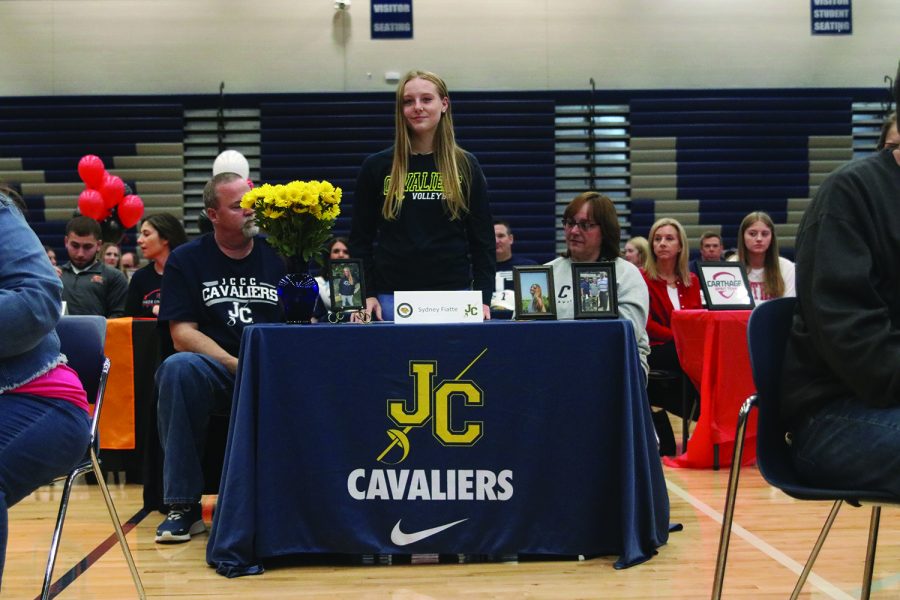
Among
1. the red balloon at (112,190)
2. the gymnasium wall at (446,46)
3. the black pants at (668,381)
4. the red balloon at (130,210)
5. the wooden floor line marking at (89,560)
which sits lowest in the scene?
the wooden floor line marking at (89,560)

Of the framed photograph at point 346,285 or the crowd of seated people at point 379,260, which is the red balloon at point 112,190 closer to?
the crowd of seated people at point 379,260

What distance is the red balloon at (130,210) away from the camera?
7.68 metres

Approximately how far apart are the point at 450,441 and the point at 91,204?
5829 mm

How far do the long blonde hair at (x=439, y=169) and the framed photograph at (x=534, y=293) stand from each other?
40cm

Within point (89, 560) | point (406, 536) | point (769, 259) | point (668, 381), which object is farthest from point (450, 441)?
point (769, 259)

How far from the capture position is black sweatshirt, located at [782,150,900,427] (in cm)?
157

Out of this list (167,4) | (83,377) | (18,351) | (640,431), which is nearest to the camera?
(18,351)

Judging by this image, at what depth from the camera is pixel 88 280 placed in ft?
17.6

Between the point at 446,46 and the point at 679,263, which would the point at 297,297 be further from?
the point at 446,46

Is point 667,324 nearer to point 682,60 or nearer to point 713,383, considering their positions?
point 713,383

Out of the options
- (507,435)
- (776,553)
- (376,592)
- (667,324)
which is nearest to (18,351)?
(376,592)

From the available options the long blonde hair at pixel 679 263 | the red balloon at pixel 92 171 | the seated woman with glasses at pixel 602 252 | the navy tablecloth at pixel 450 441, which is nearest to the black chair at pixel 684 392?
the long blonde hair at pixel 679 263

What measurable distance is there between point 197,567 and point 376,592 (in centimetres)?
61

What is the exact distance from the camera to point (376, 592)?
2422mm
